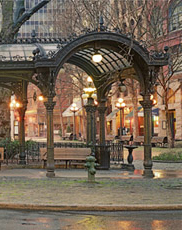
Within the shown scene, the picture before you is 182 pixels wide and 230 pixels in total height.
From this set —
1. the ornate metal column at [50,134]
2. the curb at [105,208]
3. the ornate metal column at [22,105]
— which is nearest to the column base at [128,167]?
the ornate metal column at [50,134]

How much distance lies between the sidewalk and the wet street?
415 millimetres

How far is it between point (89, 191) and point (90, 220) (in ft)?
12.4

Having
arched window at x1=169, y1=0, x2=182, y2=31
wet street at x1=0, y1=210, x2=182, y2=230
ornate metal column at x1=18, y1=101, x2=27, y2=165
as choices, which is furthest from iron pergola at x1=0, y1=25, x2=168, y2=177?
arched window at x1=169, y1=0, x2=182, y2=31

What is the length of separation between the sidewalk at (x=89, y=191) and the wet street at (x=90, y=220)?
16.3 inches

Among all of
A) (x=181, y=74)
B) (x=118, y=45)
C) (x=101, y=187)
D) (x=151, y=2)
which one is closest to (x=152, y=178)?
(x=101, y=187)

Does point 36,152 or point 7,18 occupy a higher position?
point 7,18

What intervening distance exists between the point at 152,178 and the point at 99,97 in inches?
217

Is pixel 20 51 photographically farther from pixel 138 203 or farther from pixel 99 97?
pixel 138 203

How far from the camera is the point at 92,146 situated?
67.6 feet

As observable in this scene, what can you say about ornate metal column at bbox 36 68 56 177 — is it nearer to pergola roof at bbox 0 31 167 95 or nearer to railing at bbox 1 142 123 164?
pergola roof at bbox 0 31 167 95

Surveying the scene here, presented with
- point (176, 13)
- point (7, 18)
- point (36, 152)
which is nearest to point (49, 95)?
point (36, 152)

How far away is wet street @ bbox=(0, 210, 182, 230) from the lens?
30.0 ft

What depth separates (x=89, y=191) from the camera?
540 inches

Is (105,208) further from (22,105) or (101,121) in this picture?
(22,105)
